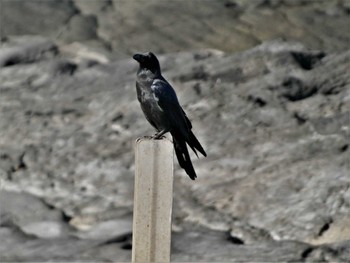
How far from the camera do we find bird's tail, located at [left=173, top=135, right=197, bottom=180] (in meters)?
5.89

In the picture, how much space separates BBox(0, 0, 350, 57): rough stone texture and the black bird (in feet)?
19.8

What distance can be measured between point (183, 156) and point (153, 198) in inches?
29.0

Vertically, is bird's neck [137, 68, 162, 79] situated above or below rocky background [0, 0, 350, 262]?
below

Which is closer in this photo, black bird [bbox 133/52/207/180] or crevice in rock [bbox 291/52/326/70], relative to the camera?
black bird [bbox 133/52/207/180]

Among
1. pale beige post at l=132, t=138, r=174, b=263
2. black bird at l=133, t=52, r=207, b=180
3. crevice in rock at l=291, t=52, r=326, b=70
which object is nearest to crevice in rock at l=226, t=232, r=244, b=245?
crevice in rock at l=291, t=52, r=326, b=70

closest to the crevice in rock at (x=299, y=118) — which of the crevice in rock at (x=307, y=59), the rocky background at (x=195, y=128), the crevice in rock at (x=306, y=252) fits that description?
the rocky background at (x=195, y=128)

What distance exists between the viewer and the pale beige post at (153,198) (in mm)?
5266

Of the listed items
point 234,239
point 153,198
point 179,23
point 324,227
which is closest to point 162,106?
point 153,198

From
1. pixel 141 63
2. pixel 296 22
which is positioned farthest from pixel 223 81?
pixel 141 63

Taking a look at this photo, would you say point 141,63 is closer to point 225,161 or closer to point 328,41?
point 225,161

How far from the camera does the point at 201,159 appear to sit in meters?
9.92

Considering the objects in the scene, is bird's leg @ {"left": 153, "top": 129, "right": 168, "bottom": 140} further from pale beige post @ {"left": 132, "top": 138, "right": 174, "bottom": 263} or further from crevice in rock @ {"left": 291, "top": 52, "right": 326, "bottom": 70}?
crevice in rock @ {"left": 291, "top": 52, "right": 326, "bottom": 70}

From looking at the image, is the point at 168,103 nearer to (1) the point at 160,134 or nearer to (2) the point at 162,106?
(2) the point at 162,106

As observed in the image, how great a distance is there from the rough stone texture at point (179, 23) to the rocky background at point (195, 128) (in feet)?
0.08
